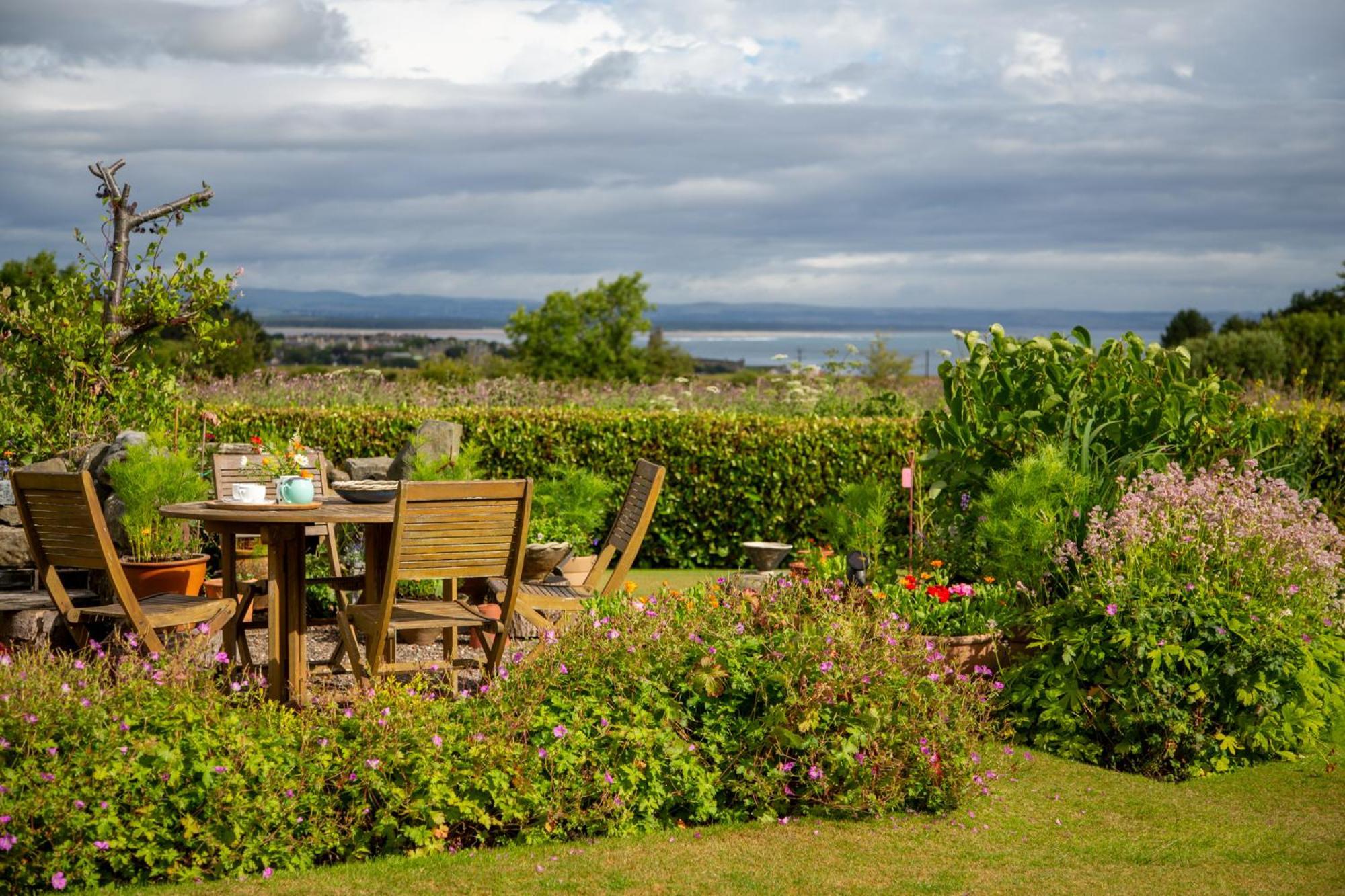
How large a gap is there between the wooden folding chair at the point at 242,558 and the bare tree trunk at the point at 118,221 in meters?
1.98

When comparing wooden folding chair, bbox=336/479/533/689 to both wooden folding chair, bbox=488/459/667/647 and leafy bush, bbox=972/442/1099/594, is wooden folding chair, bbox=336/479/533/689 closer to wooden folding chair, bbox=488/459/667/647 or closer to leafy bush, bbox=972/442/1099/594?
wooden folding chair, bbox=488/459/667/647

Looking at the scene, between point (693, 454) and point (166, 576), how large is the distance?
462cm

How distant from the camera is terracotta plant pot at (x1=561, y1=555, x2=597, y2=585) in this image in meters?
7.70

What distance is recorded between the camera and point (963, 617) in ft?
18.1

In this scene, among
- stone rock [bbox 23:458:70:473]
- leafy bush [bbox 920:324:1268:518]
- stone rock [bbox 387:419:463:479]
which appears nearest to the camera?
leafy bush [bbox 920:324:1268:518]

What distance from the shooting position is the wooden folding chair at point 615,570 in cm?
536

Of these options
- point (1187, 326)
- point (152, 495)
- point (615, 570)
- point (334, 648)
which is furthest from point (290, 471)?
point (1187, 326)

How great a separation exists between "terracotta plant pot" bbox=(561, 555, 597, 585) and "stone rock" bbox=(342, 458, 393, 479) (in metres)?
2.05

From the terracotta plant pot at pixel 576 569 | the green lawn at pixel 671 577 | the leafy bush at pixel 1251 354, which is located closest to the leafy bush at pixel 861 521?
the green lawn at pixel 671 577

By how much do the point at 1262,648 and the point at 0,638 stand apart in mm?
5828

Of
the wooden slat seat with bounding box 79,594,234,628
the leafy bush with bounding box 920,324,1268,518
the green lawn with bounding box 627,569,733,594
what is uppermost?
the leafy bush with bounding box 920,324,1268,518

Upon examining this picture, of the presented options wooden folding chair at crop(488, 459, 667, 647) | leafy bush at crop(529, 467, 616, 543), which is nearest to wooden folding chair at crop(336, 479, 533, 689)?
wooden folding chair at crop(488, 459, 667, 647)

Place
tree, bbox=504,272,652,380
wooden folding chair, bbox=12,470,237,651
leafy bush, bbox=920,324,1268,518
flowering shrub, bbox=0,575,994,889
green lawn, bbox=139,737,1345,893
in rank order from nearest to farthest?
1. flowering shrub, bbox=0,575,994,889
2. green lawn, bbox=139,737,1345,893
3. wooden folding chair, bbox=12,470,237,651
4. leafy bush, bbox=920,324,1268,518
5. tree, bbox=504,272,652,380

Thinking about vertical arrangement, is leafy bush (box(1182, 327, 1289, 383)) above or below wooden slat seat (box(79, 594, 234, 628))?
above
